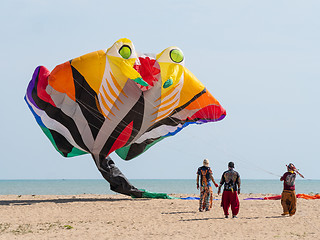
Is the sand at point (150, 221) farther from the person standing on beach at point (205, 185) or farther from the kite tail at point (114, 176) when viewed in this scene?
the kite tail at point (114, 176)

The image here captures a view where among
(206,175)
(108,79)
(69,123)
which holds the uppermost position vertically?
(108,79)

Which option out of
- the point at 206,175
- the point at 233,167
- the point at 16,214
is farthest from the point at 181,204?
the point at 16,214

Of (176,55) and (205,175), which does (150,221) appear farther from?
(176,55)

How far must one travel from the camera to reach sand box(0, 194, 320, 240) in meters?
10.8

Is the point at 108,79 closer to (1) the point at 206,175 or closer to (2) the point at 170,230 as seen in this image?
(1) the point at 206,175

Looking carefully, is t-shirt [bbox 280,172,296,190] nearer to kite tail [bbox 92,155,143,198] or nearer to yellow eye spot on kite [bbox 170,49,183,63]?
yellow eye spot on kite [bbox 170,49,183,63]

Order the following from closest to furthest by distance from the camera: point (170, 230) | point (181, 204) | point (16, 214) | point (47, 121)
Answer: point (170, 230) → point (16, 214) → point (181, 204) → point (47, 121)

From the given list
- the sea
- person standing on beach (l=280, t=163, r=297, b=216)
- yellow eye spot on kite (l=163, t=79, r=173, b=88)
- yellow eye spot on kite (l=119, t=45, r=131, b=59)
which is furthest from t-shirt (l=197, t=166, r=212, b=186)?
the sea

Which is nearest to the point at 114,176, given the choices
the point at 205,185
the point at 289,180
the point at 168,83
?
the point at 168,83

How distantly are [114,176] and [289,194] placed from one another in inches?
257

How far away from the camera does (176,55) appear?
1773 centimetres

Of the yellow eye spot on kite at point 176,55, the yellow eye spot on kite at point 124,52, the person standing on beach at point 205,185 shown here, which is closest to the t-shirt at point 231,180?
the person standing on beach at point 205,185

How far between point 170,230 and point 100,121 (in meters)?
6.94

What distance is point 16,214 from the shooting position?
14383mm
